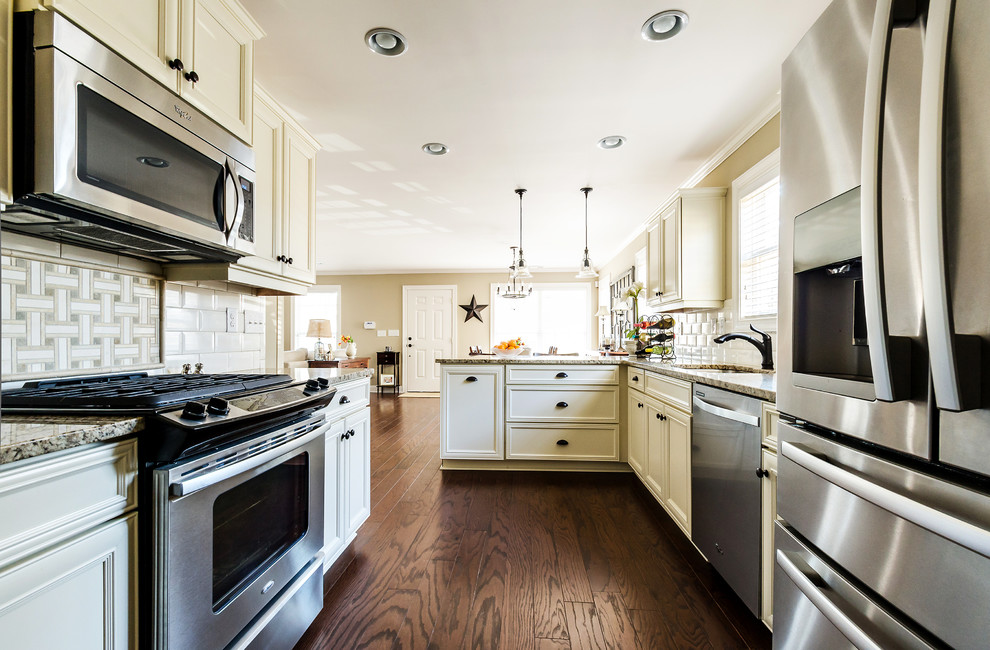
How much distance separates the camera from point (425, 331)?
810cm

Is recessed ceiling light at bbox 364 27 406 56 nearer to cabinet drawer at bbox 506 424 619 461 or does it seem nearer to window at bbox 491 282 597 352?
cabinet drawer at bbox 506 424 619 461

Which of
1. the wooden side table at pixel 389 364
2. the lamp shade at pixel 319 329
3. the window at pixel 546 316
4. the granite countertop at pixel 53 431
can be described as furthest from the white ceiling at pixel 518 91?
the wooden side table at pixel 389 364

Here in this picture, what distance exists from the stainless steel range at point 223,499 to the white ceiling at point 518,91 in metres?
1.55

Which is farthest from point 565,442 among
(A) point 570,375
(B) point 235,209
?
(B) point 235,209

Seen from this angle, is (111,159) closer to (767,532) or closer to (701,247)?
(767,532)

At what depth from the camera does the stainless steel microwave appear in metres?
0.96

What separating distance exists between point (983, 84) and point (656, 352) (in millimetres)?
3046

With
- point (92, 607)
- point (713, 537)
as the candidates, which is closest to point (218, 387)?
point (92, 607)

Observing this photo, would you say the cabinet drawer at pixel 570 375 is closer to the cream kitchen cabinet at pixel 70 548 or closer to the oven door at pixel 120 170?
the oven door at pixel 120 170

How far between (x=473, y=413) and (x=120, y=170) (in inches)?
100

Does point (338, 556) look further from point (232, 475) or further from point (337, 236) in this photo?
point (337, 236)

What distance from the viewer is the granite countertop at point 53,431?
2.35ft

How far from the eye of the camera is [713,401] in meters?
1.82

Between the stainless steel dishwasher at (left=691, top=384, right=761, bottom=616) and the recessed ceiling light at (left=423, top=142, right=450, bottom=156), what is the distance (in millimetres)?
2269
